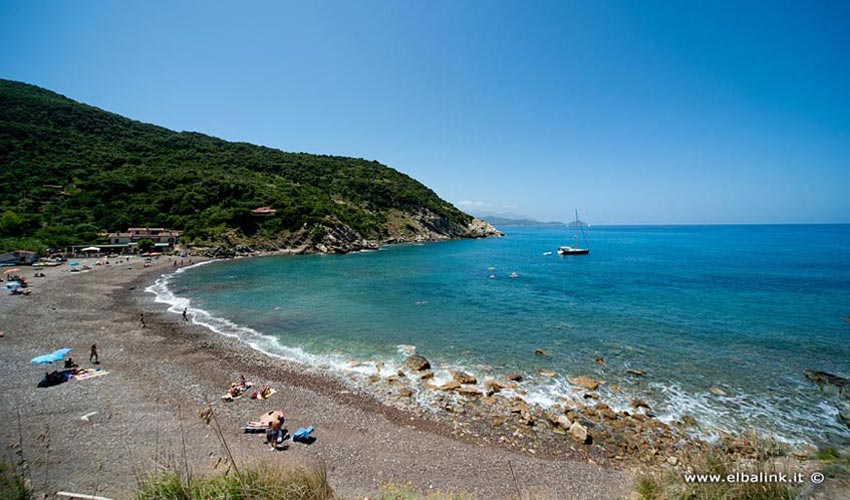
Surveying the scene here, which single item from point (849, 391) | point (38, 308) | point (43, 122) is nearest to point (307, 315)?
point (38, 308)

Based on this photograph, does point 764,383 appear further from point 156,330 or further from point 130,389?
point 156,330

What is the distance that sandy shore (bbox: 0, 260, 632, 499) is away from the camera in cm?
920

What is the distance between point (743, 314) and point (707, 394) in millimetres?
17725

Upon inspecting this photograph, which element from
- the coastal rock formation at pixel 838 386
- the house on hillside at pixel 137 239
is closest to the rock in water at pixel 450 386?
the coastal rock formation at pixel 838 386

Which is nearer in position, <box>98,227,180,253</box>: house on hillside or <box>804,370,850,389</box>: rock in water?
<box>804,370,850,389</box>: rock in water

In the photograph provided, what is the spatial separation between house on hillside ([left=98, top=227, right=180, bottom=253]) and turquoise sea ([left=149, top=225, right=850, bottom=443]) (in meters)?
24.5

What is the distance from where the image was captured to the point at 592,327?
2370cm

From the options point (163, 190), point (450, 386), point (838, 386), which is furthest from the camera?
point (163, 190)

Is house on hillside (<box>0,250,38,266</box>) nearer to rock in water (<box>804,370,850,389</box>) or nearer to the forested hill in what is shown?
the forested hill

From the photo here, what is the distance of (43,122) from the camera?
9238cm

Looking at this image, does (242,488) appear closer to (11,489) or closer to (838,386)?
(11,489)

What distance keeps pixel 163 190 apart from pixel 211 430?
286 feet

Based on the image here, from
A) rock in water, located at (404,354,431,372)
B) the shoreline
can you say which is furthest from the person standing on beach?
rock in water, located at (404,354,431,372)

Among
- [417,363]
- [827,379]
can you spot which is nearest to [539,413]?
[417,363]
